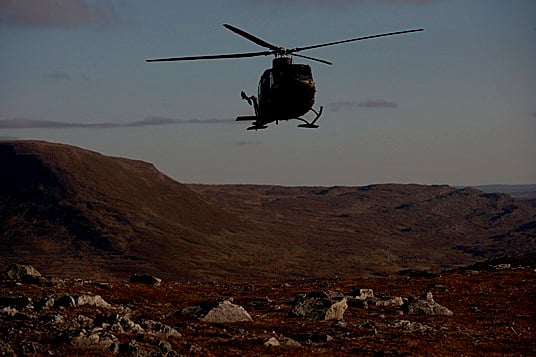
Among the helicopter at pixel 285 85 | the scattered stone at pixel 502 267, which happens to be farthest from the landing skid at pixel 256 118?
the scattered stone at pixel 502 267

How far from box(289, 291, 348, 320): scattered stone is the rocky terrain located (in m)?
0.05

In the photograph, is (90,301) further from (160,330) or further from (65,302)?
(160,330)

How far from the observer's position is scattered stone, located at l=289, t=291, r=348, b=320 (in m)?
37.7

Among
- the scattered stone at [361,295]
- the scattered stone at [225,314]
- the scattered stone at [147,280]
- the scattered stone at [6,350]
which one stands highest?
the scattered stone at [6,350]

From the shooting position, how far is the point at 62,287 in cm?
4459

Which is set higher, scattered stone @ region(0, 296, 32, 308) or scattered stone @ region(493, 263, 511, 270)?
scattered stone @ region(0, 296, 32, 308)

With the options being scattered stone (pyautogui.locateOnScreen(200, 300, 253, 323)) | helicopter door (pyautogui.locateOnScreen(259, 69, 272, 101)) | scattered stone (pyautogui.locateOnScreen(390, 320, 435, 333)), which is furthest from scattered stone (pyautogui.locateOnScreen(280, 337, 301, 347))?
helicopter door (pyautogui.locateOnScreen(259, 69, 272, 101))

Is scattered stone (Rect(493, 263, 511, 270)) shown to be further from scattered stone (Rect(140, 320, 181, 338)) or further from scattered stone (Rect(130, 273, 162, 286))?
scattered stone (Rect(140, 320, 181, 338))

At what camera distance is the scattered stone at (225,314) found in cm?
3550

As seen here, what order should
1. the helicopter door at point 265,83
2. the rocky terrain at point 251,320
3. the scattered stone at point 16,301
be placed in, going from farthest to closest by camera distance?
the helicopter door at point 265,83, the scattered stone at point 16,301, the rocky terrain at point 251,320

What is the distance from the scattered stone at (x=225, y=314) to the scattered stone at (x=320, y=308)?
119 inches

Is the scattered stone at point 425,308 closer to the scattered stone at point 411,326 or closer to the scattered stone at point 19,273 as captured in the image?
the scattered stone at point 411,326

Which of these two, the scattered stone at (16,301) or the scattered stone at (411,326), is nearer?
the scattered stone at (16,301)

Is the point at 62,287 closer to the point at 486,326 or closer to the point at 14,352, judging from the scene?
the point at 14,352
